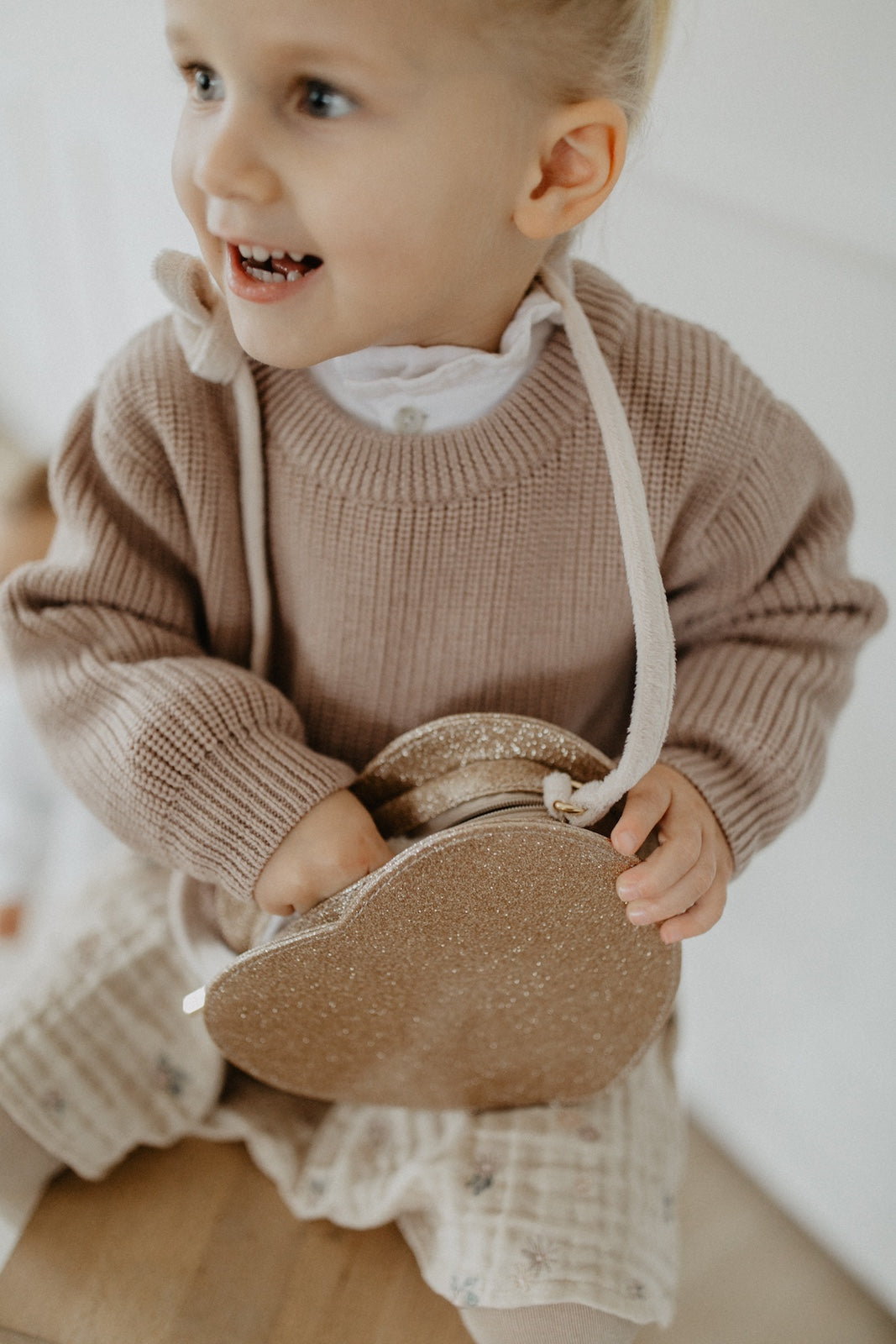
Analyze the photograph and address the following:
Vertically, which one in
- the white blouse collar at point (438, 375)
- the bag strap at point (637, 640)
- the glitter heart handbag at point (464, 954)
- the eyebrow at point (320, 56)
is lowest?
the glitter heart handbag at point (464, 954)

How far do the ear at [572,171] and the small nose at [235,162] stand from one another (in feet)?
0.40

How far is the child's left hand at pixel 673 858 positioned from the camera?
48 cm

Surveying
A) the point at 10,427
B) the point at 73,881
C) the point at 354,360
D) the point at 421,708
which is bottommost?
the point at 73,881

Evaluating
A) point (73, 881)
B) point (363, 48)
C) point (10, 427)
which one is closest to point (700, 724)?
point (363, 48)

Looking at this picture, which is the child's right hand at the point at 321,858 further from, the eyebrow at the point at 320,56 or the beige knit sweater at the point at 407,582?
the eyebrow at the point at 320,56

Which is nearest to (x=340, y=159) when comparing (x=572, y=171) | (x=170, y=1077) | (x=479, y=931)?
(x=572, y=171)

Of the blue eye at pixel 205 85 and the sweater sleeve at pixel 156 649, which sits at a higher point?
the blue eye at pixel 205 85

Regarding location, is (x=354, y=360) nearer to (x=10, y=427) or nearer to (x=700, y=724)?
Answer: (x=700, y=724)

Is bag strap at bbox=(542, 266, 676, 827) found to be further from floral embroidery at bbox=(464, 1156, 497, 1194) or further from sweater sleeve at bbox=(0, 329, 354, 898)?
floral embroidery at bbox=(464, 1156, 497, 1194)

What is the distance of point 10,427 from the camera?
136 centimetres

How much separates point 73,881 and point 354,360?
605mm

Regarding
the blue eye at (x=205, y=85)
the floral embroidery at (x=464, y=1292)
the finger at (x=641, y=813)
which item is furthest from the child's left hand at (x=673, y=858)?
the blue eye at (x=205, y=85)

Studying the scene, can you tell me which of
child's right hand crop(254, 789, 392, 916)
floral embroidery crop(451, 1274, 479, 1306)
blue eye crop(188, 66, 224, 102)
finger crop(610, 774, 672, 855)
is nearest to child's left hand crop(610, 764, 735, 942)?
finger crop(610, 774, 672, 855)

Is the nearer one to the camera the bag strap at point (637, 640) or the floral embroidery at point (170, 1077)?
the bag strap at point (637, 640)
